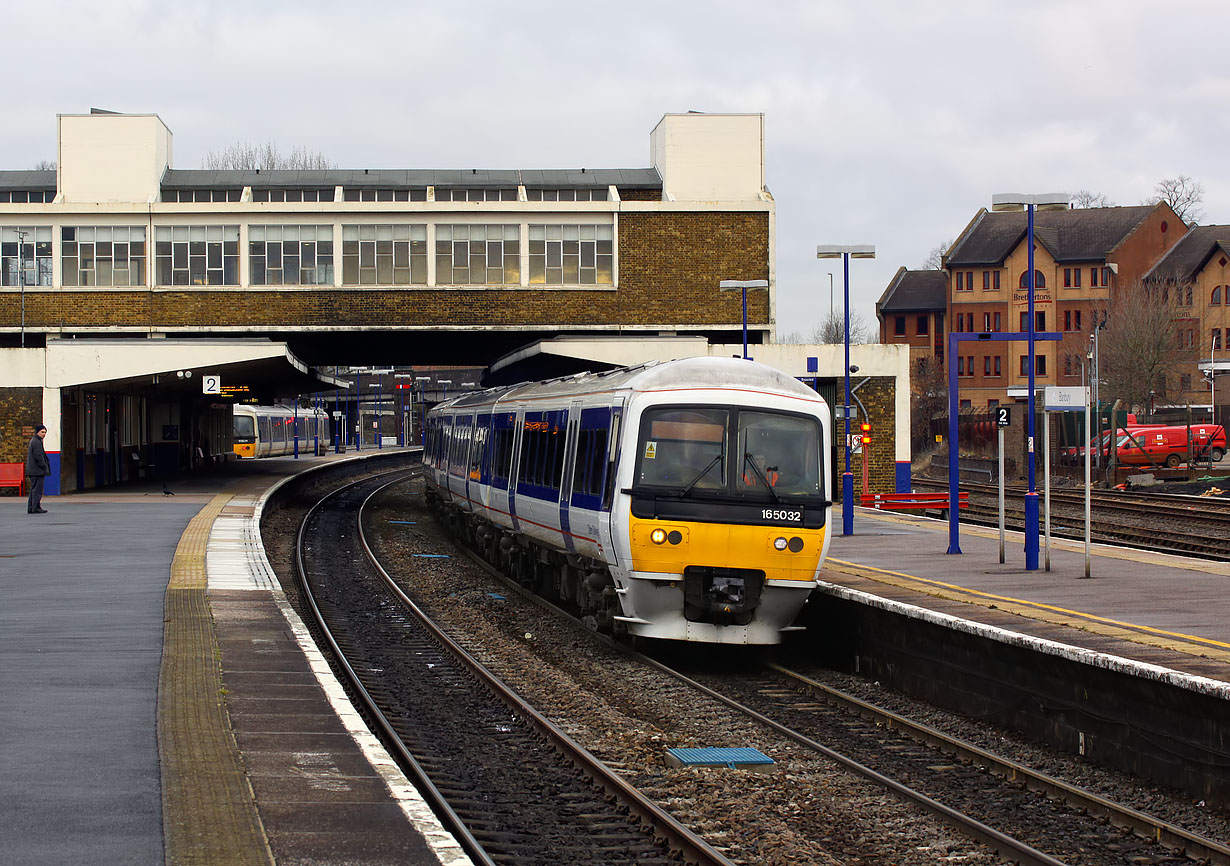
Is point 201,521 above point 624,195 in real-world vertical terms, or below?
below

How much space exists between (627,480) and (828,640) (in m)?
2.91

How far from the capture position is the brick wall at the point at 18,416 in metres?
36.3

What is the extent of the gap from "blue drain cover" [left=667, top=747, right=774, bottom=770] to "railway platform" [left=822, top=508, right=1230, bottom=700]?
2.34 meters

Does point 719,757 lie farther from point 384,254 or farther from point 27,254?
point 27,254

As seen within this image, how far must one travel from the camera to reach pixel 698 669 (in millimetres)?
14102

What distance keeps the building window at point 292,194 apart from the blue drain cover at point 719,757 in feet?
138

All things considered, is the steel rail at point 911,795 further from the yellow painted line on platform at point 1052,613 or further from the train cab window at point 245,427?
the train cab window at point 245,427

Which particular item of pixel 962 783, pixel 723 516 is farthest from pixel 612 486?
pixel 962 783

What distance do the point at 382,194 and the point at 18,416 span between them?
17.9 metres

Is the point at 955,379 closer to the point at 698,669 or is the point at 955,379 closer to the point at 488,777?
the point at 698,669

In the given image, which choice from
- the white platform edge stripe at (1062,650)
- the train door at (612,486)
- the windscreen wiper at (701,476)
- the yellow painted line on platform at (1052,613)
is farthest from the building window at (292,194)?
the white platform edge stripe at (1062,650)

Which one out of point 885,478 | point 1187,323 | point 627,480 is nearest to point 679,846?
point 627,480

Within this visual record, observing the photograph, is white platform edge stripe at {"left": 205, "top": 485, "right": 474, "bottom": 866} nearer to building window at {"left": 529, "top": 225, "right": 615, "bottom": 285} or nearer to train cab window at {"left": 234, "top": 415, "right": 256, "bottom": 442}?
building window at {"left": 529, "top": 225, "right": 615, "bottom": 285}

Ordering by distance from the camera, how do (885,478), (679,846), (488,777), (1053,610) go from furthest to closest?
(885,478)
(1053,610)
(488,777)
(679,846)
